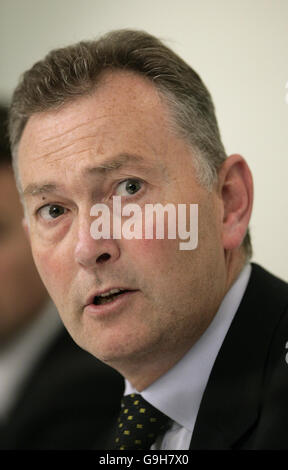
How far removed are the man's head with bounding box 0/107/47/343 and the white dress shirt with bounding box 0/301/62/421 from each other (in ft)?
0.07

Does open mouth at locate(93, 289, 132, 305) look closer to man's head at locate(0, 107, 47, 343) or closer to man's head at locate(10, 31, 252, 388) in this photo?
man's head at locate(10, 31, 252, 388)

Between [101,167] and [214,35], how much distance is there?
1.05 ft

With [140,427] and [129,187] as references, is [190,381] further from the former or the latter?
[129,187]

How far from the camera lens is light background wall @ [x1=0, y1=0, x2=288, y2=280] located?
2.91ft

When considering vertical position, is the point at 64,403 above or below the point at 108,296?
below

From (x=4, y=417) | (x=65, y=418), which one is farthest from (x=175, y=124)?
(x=4, y=417)

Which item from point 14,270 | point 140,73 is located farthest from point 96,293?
point 14,270

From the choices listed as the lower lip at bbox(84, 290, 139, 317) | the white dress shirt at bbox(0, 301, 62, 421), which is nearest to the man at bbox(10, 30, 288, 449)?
the lower lip at bbox(84, 290, 139, 317)

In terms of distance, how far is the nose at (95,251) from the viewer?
78 cm

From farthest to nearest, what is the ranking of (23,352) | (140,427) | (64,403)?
(23,352) → (64,403) → (140,427)

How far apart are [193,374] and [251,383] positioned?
9cm

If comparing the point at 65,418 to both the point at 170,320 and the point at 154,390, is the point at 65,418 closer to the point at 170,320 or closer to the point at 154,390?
the point at 154,390

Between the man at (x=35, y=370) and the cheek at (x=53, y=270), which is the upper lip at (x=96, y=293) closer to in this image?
the cheek at (x=53, y=270)

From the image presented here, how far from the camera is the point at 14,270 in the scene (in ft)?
3.96
